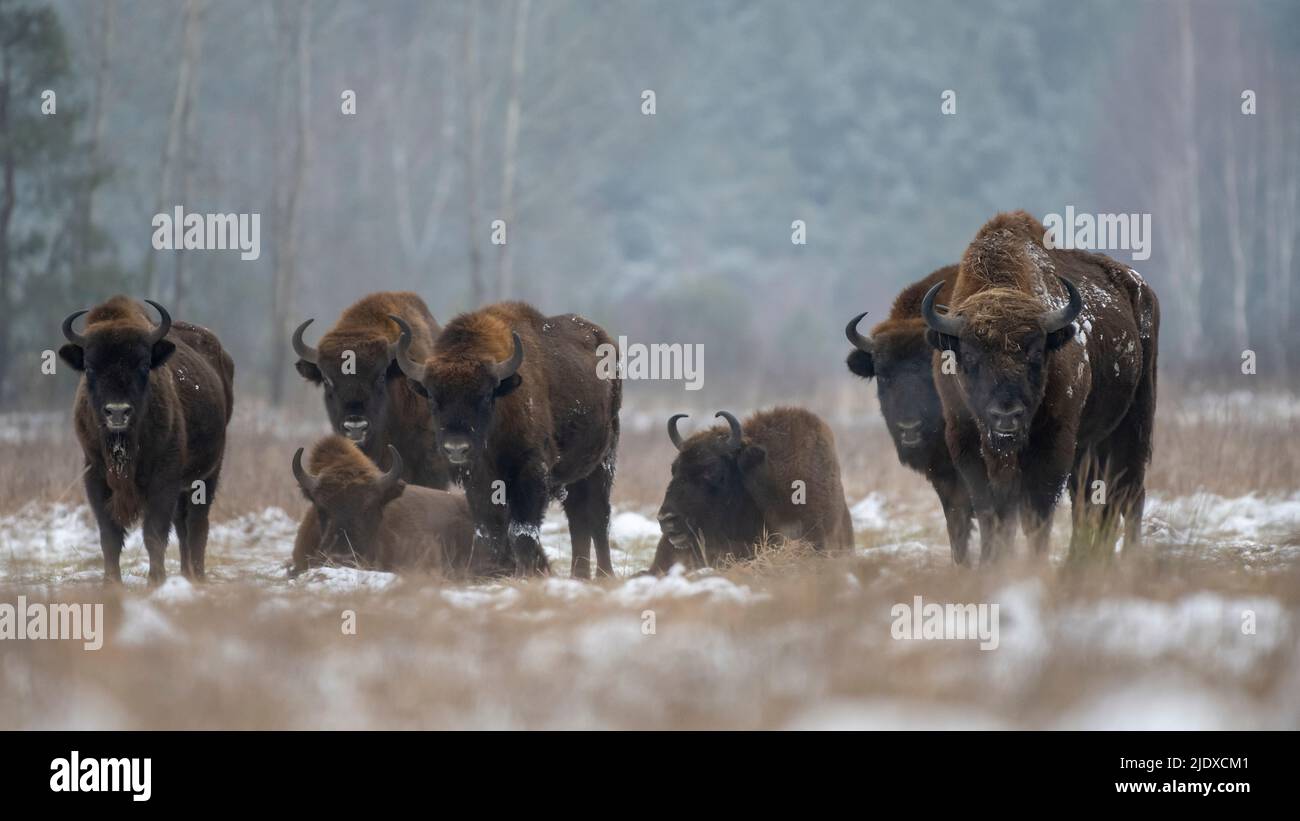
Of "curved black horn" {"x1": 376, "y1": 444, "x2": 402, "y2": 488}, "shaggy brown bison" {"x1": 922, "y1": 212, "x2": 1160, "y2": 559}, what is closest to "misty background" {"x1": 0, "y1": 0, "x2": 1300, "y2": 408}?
"curved black horn" {"x1": 376, "y1": 444, "x2": 402, "y2": 488}

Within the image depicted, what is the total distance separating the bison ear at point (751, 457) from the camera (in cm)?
1151

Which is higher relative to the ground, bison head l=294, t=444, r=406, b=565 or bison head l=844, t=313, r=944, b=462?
bison head l=844, t=313, r=944, b=462

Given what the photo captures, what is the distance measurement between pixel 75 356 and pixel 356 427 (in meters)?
2.36

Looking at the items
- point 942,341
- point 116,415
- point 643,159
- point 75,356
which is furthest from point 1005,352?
point 643,159

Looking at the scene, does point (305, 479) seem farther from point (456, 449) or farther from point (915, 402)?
point (915, 402)

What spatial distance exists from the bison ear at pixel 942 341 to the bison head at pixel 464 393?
2839 millimetres

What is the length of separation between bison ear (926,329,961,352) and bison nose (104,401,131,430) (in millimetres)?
5418

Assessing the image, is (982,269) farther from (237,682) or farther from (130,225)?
(130,225)

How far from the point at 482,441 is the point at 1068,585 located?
434 cm

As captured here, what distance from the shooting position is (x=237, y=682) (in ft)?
19.3

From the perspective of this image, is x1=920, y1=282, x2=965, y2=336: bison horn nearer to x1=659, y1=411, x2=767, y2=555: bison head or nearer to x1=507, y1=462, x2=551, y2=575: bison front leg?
x1=659, y1=411, x2=767, y2=555: bison head

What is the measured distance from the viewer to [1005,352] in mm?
8406

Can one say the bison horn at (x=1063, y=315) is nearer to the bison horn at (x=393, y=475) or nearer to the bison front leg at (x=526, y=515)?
the bison front leg at (x=526, y=515)

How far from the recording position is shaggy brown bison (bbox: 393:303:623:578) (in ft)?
32.6
